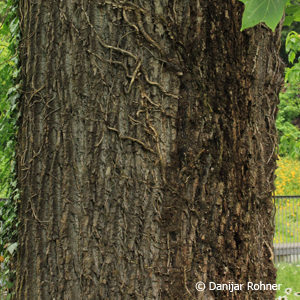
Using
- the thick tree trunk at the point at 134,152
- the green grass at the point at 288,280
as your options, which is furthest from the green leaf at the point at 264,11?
the green grass at the point at 288,280

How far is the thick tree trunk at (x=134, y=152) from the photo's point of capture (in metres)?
1.88

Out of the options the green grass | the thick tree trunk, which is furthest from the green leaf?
the green grass

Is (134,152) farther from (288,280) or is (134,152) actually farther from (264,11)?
(288,280)

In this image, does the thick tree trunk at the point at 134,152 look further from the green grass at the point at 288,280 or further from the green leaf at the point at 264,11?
the green grass at the point at 288,280

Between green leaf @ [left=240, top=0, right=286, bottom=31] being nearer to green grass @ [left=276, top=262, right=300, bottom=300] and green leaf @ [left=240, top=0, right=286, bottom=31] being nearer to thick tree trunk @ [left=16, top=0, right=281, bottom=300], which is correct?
thick tree trunk @ [left=16, top=0, right=281, bottom=300]

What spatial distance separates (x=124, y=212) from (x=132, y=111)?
44 cm

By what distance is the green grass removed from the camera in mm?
5949

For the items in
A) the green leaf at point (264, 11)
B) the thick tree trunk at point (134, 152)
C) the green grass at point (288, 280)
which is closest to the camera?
the green leaf at point (264, 11)

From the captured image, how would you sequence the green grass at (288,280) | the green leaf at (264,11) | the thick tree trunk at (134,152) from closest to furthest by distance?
the green leaf at (264,11)
the thick tree trunk at (134,152)
the green grass at (288,280)

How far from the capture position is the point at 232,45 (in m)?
2.01

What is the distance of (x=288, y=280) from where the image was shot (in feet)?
22.1

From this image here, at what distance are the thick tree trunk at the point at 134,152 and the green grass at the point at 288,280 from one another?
4388 mm

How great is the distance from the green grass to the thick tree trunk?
14.4 feet

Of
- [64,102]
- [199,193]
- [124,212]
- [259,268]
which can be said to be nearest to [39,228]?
[124,212]
